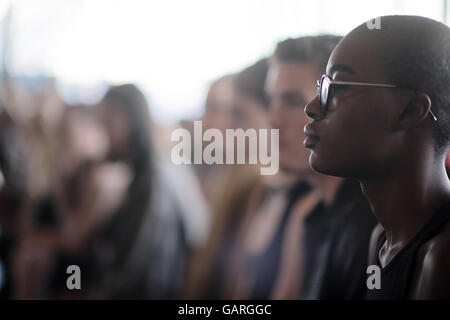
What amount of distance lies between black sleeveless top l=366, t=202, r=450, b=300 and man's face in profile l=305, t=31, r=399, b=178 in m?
0.08

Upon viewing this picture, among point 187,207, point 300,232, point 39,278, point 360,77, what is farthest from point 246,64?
point 39,278

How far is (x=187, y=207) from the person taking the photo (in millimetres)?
1464

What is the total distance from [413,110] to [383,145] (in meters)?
0.05

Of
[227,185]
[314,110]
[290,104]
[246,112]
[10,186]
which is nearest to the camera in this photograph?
[314,110]

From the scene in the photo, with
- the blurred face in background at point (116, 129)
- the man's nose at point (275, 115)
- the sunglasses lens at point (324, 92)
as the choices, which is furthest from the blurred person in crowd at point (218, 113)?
the sunglasses lens at point (324, 92)

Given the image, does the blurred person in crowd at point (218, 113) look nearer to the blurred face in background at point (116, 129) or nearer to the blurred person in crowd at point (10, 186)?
the blurred face in background at point (116, 129)

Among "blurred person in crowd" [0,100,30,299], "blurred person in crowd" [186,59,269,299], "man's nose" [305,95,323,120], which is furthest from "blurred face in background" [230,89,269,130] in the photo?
"blurred person in crowd" [0,100,30,299]

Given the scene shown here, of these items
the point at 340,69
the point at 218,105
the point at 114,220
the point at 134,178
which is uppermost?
the point at 340,69

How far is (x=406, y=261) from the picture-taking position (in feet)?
1.82

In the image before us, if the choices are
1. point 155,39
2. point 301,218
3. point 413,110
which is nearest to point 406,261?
point 413,110

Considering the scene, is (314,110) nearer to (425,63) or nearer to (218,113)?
(425,63)

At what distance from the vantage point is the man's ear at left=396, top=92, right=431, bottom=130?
56 cm
